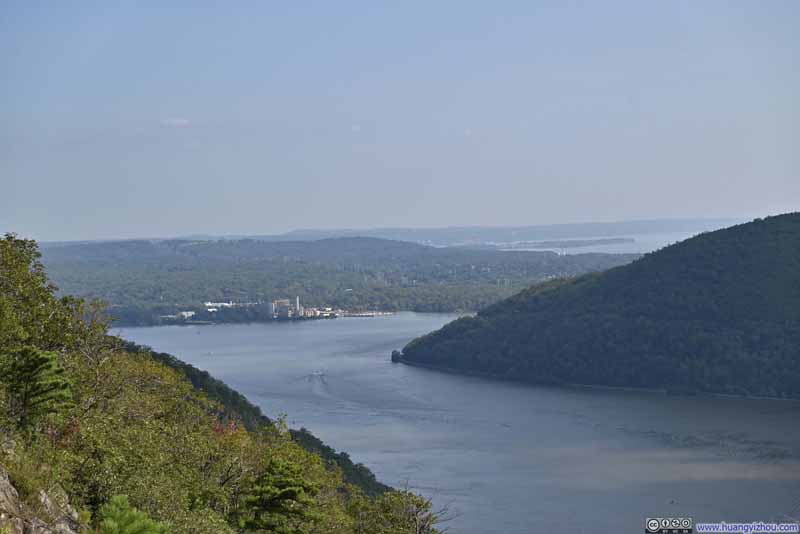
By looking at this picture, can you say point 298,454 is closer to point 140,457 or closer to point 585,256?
point 140,457

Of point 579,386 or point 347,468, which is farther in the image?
point 579,386

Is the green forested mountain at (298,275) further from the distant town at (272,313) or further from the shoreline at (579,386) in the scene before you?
the shoreline at (579,386)

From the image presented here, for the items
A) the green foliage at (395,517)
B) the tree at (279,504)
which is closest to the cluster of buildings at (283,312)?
the green foliage at (395,517)

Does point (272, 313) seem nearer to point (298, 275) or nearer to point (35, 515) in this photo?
point (298, 275)

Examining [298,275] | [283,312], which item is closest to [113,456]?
[283,312]

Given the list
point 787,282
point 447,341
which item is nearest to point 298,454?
point 787,282
